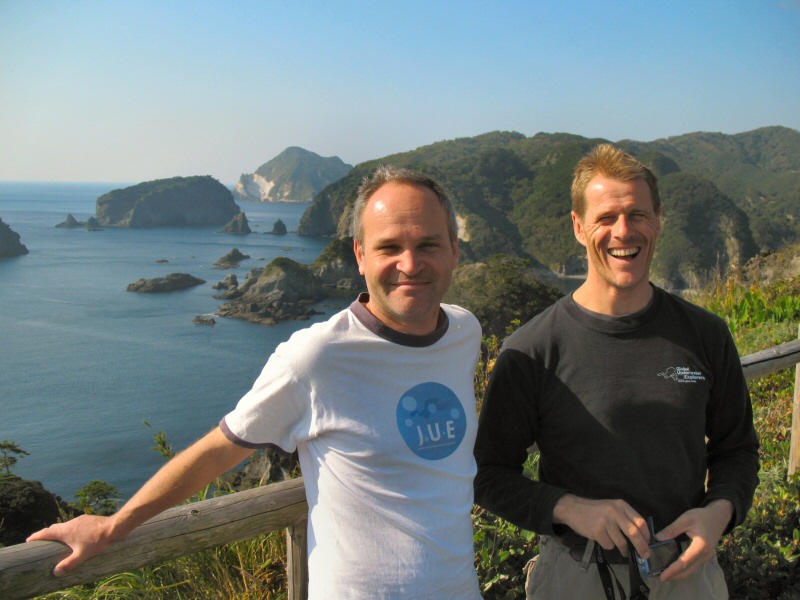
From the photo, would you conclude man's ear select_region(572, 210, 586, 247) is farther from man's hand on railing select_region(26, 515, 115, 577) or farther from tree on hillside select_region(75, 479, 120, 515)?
tree on hillside select_region(75, 479, 120, 515)

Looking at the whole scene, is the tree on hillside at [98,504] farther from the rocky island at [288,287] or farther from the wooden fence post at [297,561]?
the rocky island at [288,287]

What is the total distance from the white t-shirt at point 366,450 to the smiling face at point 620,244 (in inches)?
23.2

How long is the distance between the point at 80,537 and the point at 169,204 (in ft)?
547

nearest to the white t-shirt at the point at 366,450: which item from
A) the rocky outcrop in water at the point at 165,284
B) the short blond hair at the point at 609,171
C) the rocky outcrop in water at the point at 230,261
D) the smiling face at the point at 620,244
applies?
the smiling face at the point at 620,244

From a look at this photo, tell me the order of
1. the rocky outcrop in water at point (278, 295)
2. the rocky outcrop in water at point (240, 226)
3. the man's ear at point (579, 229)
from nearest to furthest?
the man's ear at point (579, 229), the rocky outcrop in water at point (278, 295), the rocky outcrop in water at point (240, 226)

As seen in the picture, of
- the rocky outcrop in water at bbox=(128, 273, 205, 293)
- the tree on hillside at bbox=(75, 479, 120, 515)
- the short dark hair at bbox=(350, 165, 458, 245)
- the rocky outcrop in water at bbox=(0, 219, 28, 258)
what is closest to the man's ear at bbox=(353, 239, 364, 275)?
the short dark hair at bbox=(350, 165, 458, 245)

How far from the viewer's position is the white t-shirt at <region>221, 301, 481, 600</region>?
1404 mm

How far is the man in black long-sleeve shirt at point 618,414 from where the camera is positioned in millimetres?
1657

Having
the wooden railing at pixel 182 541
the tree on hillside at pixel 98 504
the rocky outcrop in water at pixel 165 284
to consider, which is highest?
the wooden railing at pixel 182 541

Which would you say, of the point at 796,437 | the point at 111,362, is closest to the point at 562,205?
the point at 111,362

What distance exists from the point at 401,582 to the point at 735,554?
1.82 metres

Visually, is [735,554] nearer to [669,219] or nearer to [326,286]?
[326,286]

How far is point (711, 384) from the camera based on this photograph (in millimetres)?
1743

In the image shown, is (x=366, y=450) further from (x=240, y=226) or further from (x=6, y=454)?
(x=240, y=226)
